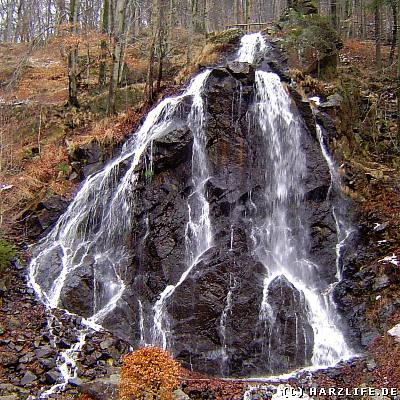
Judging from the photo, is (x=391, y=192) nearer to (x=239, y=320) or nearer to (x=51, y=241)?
(x=239, y=320)

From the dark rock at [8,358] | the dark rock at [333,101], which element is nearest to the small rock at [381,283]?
the dark rock at [333,101]

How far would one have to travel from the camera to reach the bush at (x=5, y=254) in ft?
38.5

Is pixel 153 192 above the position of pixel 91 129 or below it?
below

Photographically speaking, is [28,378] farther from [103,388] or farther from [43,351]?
[103,388]

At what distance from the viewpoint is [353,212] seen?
45.2ft

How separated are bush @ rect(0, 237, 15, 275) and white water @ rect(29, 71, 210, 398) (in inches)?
23.9

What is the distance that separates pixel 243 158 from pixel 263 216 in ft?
6.33

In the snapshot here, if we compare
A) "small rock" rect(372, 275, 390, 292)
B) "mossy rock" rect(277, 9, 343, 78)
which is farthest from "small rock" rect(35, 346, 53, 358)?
"mossy rock" rect(277, 9, 343, 78)

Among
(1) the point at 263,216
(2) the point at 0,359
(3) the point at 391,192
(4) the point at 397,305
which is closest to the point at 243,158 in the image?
(1) the point at 263,216

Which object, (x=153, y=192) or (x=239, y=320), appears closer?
(x=239, y=320)

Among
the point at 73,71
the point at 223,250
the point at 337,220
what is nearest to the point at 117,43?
the point at 73,71

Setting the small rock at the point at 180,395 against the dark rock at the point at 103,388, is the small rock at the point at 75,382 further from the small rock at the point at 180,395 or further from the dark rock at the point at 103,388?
the small rock at the point at 180,395

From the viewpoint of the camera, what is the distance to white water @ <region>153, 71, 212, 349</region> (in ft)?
37.2

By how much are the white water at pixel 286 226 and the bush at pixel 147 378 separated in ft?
13.9
